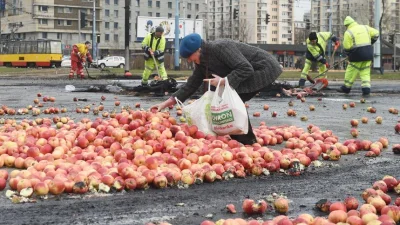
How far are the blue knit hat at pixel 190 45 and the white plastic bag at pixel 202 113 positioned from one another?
47 cm

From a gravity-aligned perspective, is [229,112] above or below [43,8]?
below

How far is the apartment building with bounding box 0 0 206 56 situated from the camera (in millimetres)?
120562

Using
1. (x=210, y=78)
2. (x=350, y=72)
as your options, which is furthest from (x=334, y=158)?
(x=350, y=72)

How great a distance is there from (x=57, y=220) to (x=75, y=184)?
0.77 meters

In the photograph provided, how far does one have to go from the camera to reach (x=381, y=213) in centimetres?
390

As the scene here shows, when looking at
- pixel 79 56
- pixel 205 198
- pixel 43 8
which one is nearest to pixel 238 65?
pixel 205 198

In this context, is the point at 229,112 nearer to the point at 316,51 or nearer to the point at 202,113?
the point at 202,113

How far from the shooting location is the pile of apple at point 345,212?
351cm

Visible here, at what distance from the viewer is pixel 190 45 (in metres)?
6.54

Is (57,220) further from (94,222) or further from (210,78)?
(210,78)

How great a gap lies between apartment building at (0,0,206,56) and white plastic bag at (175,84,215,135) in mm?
104666

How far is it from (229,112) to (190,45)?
81cm

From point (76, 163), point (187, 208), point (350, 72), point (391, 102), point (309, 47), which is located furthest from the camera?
point (309, 47)

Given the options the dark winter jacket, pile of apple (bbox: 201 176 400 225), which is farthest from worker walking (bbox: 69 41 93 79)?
pile of apple (bbox: 201 176 400 225)
